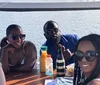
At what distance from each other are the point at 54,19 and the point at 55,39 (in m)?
0.53

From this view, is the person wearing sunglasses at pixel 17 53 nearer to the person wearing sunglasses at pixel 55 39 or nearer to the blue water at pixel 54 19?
the person wearing sunglasses at pixel 55 39

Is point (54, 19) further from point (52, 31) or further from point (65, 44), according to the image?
point (52, 31)

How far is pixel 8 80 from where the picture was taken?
2.54 m

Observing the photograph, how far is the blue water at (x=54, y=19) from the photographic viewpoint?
3256 millimetres

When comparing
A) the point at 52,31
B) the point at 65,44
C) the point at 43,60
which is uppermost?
the point at 52,31

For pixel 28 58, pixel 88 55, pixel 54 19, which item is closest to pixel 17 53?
pixel 28 58

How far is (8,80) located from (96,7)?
3.59ft

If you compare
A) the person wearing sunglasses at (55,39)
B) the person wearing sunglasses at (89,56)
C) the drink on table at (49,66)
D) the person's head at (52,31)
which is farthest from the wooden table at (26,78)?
the person wearing sunglasses at (89,56)

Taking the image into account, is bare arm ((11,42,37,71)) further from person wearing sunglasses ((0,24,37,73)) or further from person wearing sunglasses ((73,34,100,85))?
person wearing sunglasses ((73,34,100,85))

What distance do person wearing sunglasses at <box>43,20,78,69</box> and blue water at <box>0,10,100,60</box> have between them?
0.57 ft

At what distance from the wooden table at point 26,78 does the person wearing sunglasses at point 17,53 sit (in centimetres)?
9

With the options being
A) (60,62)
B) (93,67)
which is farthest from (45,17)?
(93,67)

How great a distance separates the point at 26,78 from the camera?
2.57 metres

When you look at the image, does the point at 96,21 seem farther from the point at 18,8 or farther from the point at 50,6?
the point at 18,8
